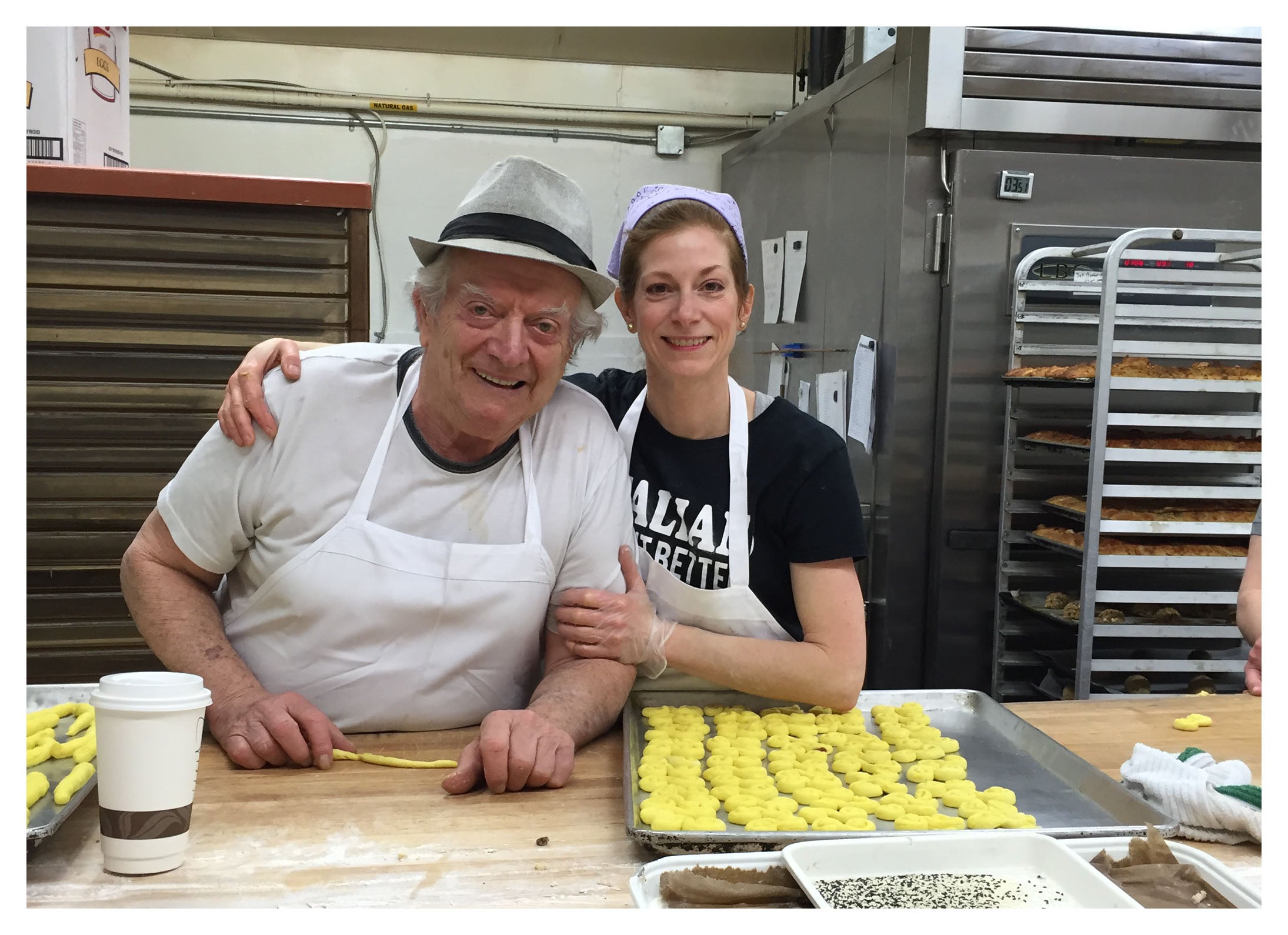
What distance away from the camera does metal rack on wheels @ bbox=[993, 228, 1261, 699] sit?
281cm

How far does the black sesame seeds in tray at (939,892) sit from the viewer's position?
3.51ft

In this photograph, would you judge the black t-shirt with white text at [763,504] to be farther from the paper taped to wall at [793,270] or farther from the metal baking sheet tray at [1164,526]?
the paper taped to wall at [793,270]

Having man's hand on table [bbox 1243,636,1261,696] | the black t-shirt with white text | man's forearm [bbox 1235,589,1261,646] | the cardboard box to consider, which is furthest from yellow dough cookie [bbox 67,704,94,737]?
man's forearm [bbox 1235,589,1261,646]

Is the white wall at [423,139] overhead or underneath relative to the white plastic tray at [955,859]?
overhead

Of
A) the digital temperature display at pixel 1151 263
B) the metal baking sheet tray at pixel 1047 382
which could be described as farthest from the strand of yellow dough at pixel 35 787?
Result: the digital temperature display at pixel 1151 263

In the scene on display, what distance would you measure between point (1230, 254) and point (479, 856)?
2716 millimetres

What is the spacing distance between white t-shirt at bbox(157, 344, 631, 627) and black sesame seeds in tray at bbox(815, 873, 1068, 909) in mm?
693

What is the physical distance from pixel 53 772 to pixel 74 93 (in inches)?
64.4

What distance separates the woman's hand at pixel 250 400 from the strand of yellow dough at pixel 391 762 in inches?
20.0

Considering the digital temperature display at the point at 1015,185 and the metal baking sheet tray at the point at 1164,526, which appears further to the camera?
the digital temperature display at the point at 1015,185

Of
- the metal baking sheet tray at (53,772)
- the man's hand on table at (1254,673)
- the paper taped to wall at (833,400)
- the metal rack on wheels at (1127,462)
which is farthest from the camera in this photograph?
the paper taped to wall at (833,400)

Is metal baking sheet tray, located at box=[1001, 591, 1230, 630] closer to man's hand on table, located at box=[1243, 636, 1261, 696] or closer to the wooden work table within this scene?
man's hand on table, located at box=[1243, 636, 1261, 696]

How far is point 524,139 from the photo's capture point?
15.8 feet
